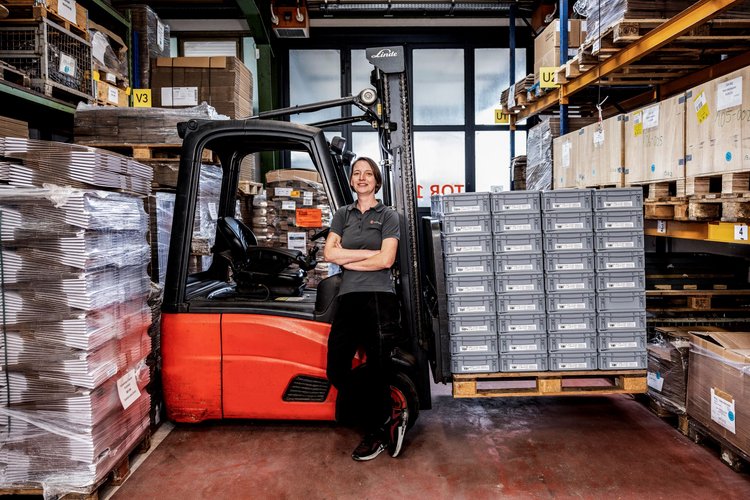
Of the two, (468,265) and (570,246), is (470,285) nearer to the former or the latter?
(468,265)

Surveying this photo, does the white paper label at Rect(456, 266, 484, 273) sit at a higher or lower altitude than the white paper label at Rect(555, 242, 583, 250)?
lower

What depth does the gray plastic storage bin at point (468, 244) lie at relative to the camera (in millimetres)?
3504

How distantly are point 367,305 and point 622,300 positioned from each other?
5.88ft

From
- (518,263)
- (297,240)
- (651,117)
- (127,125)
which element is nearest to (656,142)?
(651,117)

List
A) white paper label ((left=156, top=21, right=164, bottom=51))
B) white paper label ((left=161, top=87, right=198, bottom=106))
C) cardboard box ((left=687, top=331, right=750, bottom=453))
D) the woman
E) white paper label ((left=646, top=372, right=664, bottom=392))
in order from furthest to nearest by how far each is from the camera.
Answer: white paper label ((left=156, top=21, right=164, bottom=51))
white paper label ((left=161, top=87, right=198, bottom=106))
white paper label ((left=646, top=372, right=664, bottom=392))
the woman
cardboard box ((left=687, top=331, right=750, bottom=453))

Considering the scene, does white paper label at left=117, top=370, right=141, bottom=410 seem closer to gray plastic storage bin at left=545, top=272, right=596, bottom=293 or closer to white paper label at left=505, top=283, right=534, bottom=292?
white paper label at left=505, top=283, right=534, bottom=292

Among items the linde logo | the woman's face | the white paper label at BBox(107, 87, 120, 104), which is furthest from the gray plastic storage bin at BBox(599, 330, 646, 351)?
Answer: the white paper label at BBox(107, 87, 120, 104)


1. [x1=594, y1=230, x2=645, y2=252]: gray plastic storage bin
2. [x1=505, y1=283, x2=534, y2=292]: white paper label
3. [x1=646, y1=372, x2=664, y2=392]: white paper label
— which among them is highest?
[x1=594, y1=230, x2=645, y2=252]: gray plastic storage bin

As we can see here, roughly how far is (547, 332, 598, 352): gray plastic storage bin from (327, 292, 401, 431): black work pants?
1101 mm

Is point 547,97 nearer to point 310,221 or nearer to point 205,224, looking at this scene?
point 310,221

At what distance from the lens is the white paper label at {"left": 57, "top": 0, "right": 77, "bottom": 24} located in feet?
17.4

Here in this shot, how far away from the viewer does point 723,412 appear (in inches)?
133

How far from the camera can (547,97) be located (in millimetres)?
6828

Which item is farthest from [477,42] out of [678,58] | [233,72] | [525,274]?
[525,274]
